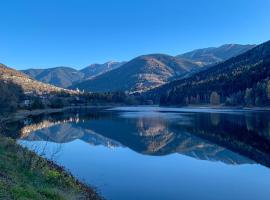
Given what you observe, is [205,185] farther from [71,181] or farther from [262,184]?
[71,181]

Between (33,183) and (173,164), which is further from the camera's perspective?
(173,164)

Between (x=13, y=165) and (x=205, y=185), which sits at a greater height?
(x=13, y=165)

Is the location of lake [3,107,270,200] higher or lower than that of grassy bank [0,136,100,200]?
lower

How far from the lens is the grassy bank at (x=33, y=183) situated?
2017cm

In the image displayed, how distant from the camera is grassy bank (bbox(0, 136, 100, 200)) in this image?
20172 millimetres

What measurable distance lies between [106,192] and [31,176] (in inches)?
246

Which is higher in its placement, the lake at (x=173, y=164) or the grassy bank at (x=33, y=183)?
the grassy bank at (x=33, y=183)

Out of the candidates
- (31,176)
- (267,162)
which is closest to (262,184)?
(267,162)

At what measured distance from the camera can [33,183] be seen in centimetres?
2578

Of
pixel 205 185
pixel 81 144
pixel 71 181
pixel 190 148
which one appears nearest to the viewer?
pixel 71 181

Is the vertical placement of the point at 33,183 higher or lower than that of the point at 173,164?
higher

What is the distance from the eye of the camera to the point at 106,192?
100ft

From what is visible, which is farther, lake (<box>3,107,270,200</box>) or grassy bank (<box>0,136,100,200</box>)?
lake (<box>3,107,270,200</box>)

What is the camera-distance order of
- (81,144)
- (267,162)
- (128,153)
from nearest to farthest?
(267,162) < (128,153) < (81,144)
